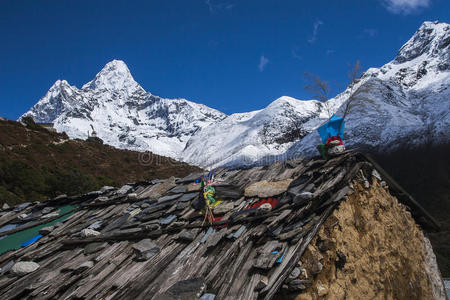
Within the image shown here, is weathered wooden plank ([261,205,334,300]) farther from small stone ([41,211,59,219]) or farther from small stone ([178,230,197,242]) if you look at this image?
small stone ([41,211,59,219])

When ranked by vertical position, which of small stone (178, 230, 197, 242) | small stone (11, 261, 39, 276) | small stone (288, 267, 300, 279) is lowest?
small stone (288, 267, 300, 279)

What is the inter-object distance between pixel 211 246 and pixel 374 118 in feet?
297

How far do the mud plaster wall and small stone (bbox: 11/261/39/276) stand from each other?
14.9 feet

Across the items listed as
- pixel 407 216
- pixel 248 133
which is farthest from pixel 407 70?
pixel 407 216

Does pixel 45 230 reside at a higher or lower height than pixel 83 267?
higher

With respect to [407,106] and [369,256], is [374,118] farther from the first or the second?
[369,256]

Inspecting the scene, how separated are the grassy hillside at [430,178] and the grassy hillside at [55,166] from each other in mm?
29309

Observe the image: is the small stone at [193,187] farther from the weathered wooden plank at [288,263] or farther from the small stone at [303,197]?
the weathered wooden plank at [288,263]

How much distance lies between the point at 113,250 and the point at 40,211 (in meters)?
5.51

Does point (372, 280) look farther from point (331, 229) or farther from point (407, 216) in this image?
point (407, 216)

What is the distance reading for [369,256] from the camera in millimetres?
4266

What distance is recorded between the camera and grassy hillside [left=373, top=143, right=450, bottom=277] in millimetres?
26352

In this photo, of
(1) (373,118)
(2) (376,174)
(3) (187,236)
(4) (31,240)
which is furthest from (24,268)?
(1) (373,118)

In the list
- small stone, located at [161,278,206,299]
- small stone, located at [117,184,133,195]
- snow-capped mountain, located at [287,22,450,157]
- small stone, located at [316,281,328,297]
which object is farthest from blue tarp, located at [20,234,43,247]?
snow-capped mountain, located at [287,22,450,157]
